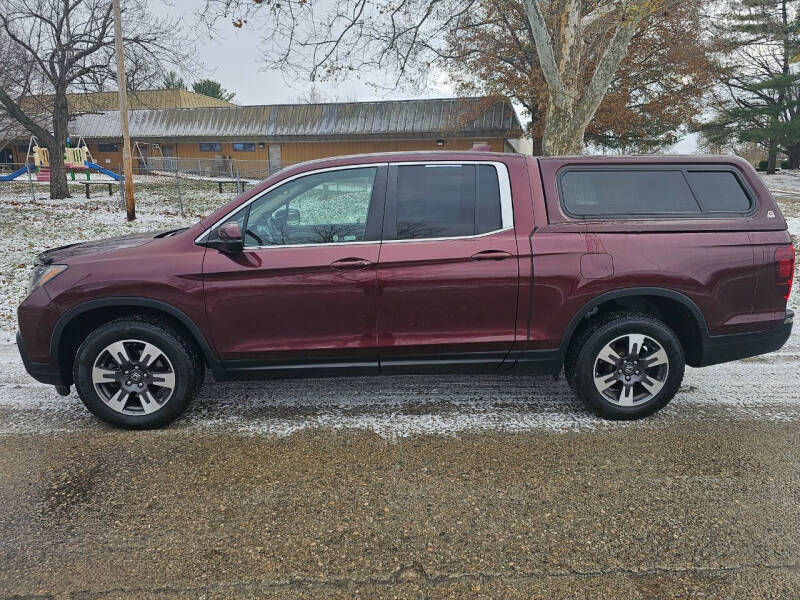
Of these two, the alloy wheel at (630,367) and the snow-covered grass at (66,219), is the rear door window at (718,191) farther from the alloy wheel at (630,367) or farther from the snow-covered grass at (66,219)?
the snow-covered grass at (66,219)

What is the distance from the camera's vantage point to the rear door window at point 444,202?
393 cm

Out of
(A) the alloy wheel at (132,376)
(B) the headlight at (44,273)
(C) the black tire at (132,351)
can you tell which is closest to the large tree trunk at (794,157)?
A: (C) the black tire at (132,351)

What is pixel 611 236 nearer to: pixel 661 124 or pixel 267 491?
pixel 267 491

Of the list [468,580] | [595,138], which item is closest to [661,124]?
[595,138]

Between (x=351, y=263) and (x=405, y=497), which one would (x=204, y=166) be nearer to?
(x=351, y=263)

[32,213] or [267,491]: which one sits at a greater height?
[32,213]

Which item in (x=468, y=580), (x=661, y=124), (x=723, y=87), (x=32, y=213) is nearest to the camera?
(x=468, y=580)

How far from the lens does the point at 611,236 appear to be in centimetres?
394

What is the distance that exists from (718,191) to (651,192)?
47 centimetres

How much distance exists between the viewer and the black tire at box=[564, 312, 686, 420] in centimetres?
398

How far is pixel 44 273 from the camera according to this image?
13.0 feet

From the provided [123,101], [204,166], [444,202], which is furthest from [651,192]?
[204,166]

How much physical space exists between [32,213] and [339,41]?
1105cm

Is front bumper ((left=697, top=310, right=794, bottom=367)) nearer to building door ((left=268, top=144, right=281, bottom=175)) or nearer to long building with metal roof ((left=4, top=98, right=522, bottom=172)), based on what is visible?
long building with metal roof ((left=4, top=98, right=522, bottom=172))
